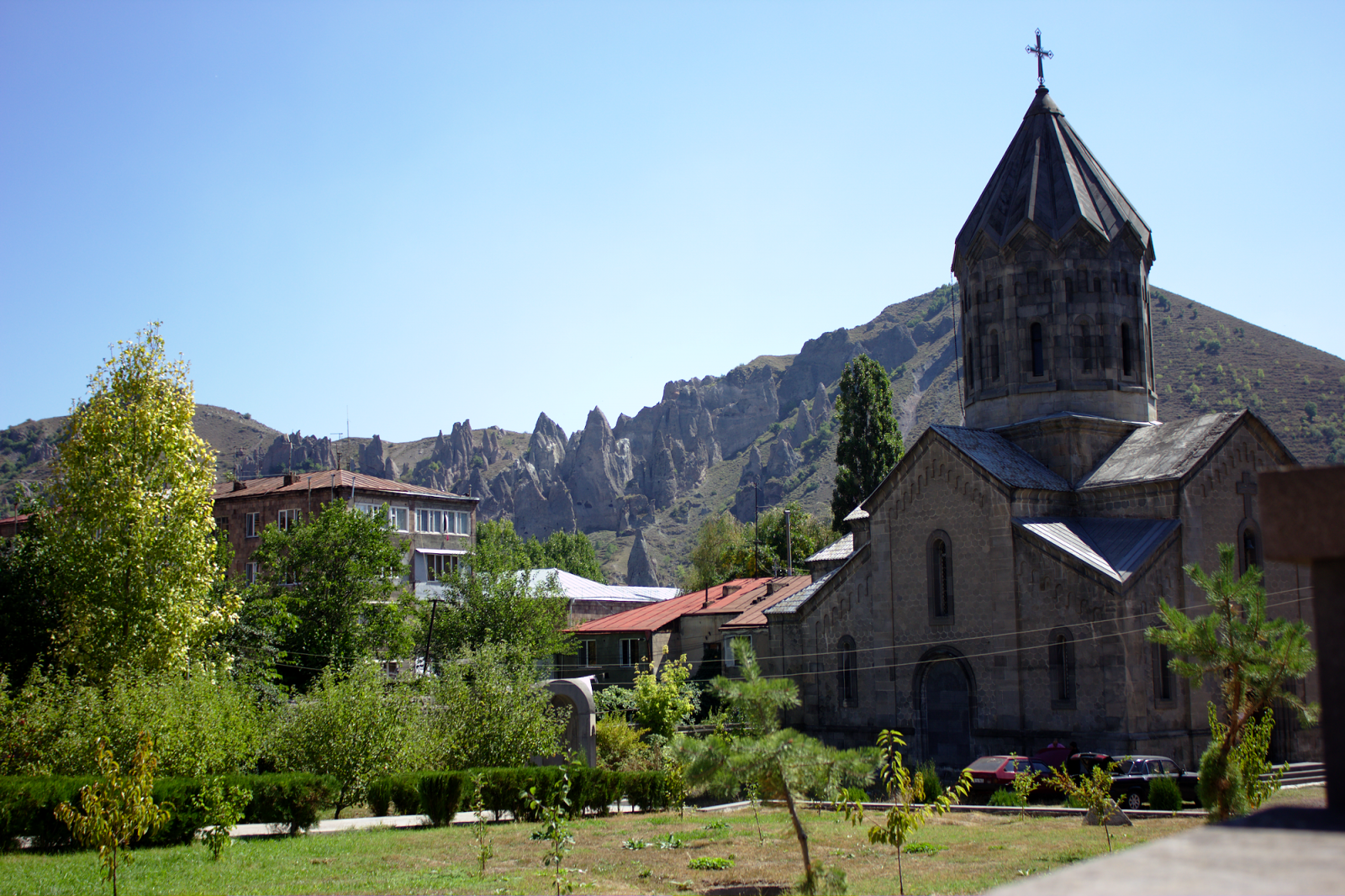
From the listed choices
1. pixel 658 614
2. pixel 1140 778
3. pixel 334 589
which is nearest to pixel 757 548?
pixel 658 614

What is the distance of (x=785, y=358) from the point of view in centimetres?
19050

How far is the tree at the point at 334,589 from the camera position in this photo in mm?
38531

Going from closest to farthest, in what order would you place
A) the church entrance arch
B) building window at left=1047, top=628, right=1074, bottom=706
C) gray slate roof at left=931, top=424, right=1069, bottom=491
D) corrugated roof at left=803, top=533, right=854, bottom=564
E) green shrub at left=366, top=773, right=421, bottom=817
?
1. green shrub at left=366, top=773, right=421, bottom=817
2. building window at left=1047, top=628, right=1074, bottom=706
3. the church entrance arch
4. gray slate roof at left=931, top=424, right=1069, bottom=491
5. corrugated roof at left=803, top=533, right=854, bottom=564

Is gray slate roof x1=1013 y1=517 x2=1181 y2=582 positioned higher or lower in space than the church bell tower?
lower

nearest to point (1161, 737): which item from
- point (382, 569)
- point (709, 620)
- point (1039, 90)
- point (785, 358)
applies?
point (1039, 90)

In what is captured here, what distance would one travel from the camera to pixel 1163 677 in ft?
79.9

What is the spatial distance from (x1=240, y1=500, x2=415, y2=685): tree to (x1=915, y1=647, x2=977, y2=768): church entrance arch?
840 inches

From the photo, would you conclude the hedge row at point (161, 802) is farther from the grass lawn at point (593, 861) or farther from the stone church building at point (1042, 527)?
the stone church building at point (1042, 527)

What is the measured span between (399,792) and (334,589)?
66.9 feet

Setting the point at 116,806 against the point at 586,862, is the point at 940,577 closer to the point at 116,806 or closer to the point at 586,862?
the point at 586,862

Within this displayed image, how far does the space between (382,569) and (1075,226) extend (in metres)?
A: 28.7

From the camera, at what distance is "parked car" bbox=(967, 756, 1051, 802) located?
22.6 m

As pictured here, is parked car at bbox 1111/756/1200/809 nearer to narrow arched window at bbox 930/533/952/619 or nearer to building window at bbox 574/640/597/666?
narrow arched window at bbox 930/533/952/619

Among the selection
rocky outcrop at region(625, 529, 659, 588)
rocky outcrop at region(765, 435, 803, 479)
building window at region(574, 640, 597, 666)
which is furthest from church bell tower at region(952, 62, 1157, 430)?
rocky outcrop at region(765, 435, 803, 479)
